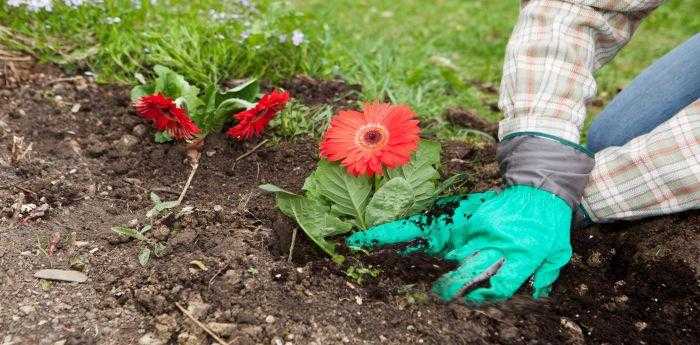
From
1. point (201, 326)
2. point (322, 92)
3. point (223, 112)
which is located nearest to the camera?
point (201, 326)

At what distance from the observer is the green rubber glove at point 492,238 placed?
1.83m

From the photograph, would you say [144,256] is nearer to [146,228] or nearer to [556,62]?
[146,228]

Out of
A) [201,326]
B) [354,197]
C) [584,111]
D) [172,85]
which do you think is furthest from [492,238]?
[172,85]

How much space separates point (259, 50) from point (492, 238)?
1.41m

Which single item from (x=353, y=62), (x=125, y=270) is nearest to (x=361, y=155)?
(x=125, y=270)

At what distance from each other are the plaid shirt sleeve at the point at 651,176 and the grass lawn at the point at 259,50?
856 mm

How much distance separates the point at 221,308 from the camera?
1.74m

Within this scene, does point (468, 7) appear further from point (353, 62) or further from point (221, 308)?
point (221, 308)

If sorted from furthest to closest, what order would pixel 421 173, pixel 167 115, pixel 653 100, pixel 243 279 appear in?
pixel 653 100 < pixel 167 115 < pixel 421 173 < pixel 243 279

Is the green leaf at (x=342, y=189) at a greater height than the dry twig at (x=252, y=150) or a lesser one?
greater

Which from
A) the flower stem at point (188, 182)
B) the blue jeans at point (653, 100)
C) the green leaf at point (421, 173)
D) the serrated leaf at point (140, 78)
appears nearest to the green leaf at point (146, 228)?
the flower stem at point (188, 182)

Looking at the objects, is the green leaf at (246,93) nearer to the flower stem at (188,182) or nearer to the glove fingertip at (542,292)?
the flower stem at (188,182)

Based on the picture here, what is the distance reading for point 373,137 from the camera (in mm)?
1926

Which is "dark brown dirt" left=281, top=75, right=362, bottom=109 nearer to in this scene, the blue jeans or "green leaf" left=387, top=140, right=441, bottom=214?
"green leaf" left=387, top=140, right=441, bottom=214
